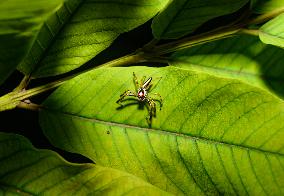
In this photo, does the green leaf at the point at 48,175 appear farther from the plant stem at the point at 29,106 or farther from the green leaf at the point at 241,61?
the green leaf at the point at 241,61

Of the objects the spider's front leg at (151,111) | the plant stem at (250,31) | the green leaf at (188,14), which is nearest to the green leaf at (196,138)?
the spider's front leg at (151,111)

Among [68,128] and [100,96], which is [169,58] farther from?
[68,128]

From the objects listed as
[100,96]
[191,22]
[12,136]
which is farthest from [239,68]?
[12,136]

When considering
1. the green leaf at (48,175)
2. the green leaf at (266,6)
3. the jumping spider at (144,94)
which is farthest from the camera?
the green leaf at (266,6)

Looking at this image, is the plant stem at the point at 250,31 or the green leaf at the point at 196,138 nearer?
the green leaf at the point at 196,138

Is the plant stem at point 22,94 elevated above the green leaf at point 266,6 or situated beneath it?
situated beneath

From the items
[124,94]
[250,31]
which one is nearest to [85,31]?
[124,94]
